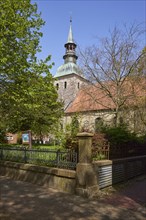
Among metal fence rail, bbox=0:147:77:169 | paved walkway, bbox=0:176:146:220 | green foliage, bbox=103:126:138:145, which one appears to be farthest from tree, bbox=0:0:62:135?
paved walkway, bbox=0:176:146:220

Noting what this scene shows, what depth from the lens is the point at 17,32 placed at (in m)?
12.9

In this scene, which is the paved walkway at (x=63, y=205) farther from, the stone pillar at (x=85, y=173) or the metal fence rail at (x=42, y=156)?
the metal fence rail at (x=42, y=156)

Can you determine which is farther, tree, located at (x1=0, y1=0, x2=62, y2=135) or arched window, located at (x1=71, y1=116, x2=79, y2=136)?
tree, located at (x1=0, y1=0, x2=62, y2=135)

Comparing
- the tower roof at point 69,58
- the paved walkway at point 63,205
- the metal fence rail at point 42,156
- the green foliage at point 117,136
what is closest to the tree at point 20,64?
the metal fence rail at point 42,156

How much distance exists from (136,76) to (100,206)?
39.6ft

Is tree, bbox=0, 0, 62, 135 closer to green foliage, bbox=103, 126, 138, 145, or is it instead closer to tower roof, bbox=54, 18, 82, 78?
green foliage, bbox=103, 126, 138, 145

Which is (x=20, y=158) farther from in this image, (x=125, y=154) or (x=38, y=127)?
(x=38, y=127)

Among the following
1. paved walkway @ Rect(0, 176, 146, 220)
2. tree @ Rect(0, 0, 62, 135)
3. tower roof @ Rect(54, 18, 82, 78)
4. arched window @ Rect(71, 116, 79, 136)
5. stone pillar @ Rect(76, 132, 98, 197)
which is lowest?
paved walkway @ Rect(0, 176, 146, 220)

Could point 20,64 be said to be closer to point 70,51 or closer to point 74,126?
point 74,126

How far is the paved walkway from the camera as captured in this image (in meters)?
5.16

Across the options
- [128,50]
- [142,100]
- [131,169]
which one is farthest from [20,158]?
[128,50]

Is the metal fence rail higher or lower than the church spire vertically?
lower

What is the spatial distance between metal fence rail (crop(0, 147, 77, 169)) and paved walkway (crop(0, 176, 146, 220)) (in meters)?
1.00

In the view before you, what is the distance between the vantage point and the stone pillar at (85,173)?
686 centimetres
